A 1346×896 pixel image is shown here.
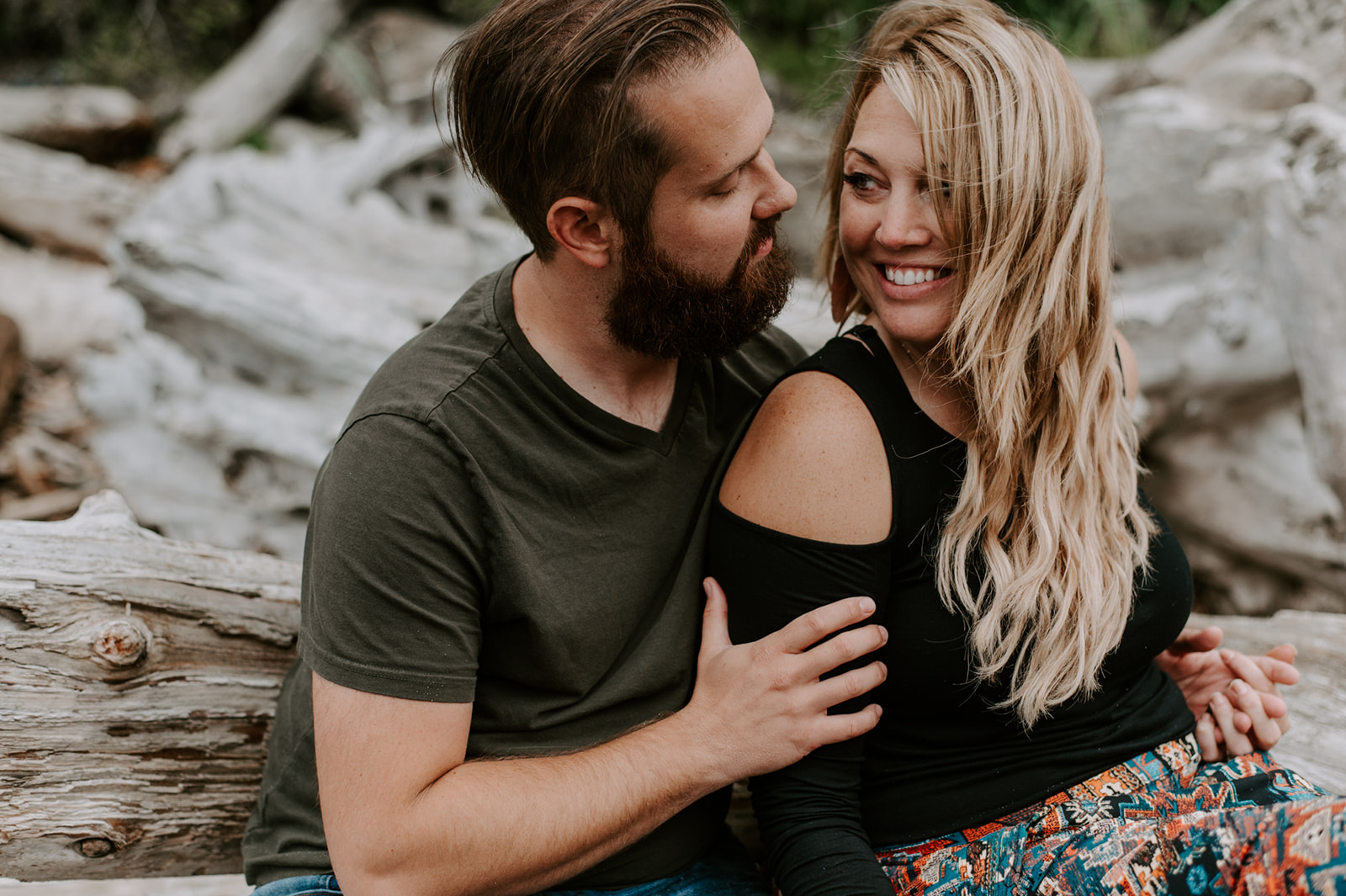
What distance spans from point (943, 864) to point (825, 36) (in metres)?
6.79

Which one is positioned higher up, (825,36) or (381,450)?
(825,36)

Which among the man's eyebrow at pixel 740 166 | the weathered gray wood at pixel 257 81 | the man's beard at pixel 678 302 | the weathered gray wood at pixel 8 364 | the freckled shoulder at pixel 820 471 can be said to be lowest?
the weathered gray wood at pixel 8 364

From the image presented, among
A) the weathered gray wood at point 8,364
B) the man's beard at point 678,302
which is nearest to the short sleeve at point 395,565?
the man's beard at point 678,302

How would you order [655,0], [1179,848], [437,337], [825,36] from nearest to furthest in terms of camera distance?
[1179,848] < [655,0] < [437,337] < [825,36]

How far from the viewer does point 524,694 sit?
1914mm

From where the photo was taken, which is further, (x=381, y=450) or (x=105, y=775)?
(x=105, y=775)

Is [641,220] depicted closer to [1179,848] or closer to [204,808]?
[1179,848]

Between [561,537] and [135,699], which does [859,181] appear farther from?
[135,699]

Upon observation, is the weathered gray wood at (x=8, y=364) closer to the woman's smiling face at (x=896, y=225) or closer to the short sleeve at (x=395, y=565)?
the short sleeve at (x=395, y=565)

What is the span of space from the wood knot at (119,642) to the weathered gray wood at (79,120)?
5.82 metres

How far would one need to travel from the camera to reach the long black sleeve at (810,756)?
178cm

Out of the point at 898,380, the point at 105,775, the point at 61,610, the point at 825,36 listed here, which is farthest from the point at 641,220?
the point at 825,36

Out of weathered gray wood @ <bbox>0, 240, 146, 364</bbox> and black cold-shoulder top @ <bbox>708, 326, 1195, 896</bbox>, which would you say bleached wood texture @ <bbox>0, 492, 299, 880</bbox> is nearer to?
black cold-shoulder top @ <bbox>708, 326, 1195, 896</bbox>

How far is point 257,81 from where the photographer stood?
726cm
